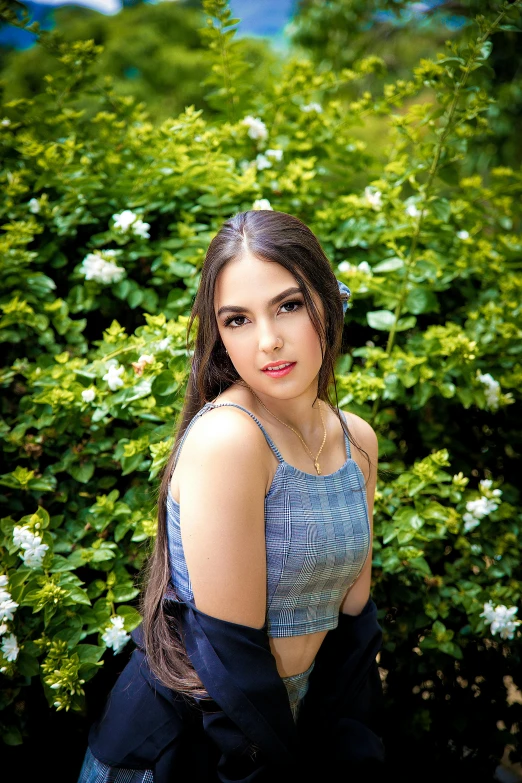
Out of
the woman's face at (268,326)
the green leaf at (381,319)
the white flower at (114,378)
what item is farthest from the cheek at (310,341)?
the green leaf at (381,319)

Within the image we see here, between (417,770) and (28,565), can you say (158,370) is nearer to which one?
(28,565)

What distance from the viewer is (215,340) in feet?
5.41

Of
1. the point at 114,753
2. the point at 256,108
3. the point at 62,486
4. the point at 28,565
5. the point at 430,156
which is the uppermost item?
the point at 256,108

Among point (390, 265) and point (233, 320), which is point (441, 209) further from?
point (233, 320)

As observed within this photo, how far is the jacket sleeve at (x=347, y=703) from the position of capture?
168cm

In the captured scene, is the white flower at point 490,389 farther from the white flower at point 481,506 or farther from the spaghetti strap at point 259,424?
the spaghetti strap at point 259,424

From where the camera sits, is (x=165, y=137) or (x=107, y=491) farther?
(x=165, y=137)

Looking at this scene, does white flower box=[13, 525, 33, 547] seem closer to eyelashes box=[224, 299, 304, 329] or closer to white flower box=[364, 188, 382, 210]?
eyelashes box=[224, 299, 304, 329]

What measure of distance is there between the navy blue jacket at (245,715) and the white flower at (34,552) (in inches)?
12.3

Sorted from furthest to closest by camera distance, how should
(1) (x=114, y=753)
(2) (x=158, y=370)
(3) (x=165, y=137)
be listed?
(3) (x=165, y=137) < (2) (x=158, y=370) < (1) (x=114, y=753)

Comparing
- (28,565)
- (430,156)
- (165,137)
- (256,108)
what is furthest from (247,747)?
(256,108)

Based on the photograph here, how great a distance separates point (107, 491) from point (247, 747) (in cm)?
92

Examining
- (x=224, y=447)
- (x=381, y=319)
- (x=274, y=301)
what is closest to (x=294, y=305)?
(x=274, y=301)

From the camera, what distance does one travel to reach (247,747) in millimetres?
1436
